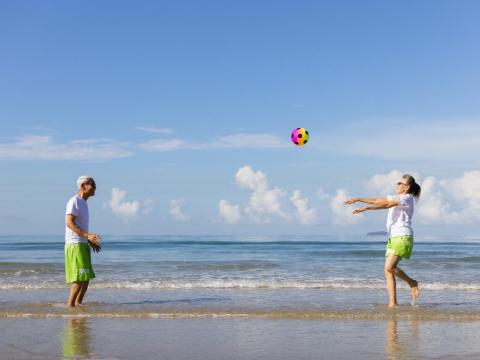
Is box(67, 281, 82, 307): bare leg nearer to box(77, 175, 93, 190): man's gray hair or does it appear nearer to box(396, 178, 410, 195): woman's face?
box(77, 175, 93, 190): man's gray hair

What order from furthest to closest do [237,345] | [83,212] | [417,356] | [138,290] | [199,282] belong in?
[199,282], [138,290], [83,212], [237,345], [417,356]

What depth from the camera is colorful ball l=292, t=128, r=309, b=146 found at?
1166 cm

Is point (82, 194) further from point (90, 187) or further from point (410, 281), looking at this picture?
point (410, 281)

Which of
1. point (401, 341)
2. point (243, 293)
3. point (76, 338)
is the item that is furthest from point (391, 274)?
point (76, 338)

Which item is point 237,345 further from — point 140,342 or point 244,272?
point 244,272

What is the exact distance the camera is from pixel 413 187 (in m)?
7.50

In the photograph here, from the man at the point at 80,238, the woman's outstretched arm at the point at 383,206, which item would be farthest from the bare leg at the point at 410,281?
the man at the point at 80,238

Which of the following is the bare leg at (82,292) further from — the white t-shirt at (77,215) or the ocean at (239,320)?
the white t-shirt at (77,215)

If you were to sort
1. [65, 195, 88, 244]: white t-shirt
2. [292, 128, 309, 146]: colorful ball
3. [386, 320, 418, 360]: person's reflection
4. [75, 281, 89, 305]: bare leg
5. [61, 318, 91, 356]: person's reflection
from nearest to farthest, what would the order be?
[386, 320, 418, 360]: person's reflection → [61, 318, 91, 356]: person's reflection → [65, 195, 88, 244]: white t-shirt → [75, 281, 89, 305]: bare leg → [292, 128, 309, 146]: colorful ball

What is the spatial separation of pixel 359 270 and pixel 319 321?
815cm

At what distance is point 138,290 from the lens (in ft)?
33.1

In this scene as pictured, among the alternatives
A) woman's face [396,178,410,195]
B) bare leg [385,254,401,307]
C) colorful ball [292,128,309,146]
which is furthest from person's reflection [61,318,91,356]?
colorful ball [292,128,309,146]

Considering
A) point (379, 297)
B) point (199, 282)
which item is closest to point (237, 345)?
point (379, 297)

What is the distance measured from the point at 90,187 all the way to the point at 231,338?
317cm
